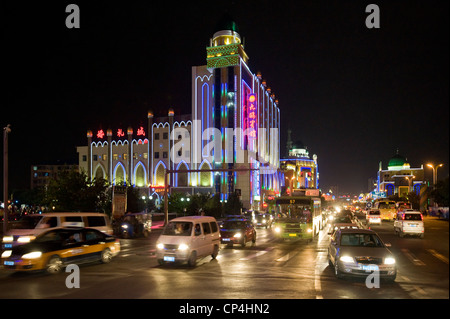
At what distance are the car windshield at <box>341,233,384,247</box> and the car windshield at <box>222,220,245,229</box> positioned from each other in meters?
10.2

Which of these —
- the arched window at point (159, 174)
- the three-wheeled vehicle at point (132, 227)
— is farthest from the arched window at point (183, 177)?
the three-wheeled vehicle at point (132, 227)

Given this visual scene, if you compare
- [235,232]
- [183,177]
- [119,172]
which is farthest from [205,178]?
[235,232]

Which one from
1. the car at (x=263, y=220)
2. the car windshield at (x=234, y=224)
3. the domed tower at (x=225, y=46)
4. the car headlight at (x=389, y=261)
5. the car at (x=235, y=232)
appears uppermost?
the domed tower at (x=225, y=46)

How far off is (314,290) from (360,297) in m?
1.28

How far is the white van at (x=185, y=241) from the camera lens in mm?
15172

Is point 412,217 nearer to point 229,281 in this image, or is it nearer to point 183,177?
point 229,281

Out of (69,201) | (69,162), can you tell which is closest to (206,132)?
(69,201)

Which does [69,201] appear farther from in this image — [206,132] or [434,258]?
[206,132]

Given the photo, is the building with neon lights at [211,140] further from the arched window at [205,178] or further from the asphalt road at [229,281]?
the asphalt road at [229,281]

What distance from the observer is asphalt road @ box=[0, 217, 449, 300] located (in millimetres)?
10391

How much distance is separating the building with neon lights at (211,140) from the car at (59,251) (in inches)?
2202

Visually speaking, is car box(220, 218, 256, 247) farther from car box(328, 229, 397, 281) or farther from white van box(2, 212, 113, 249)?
car box(328, 229, 397, 281)

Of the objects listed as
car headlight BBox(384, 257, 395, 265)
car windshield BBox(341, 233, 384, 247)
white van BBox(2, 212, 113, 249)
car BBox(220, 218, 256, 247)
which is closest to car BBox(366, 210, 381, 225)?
car BBox(220, 218, 256, 247)

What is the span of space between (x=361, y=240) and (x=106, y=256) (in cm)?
1008
